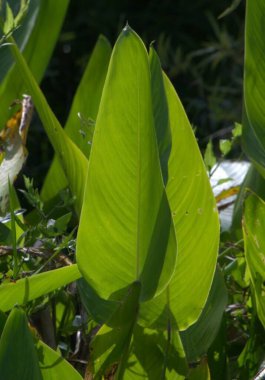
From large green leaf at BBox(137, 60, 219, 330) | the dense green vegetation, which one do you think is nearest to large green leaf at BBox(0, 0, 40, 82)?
the dense green vegetation

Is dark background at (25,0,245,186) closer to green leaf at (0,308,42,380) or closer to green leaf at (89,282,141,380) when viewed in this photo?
green leaf at (89,282,141,380)

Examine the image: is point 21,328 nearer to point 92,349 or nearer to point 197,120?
point 92,349

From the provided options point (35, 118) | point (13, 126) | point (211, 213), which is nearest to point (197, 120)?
point (35, 118)

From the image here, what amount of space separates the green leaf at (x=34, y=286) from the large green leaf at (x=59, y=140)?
0.23 metres

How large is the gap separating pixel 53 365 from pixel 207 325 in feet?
0.65

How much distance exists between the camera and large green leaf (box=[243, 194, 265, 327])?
97cm

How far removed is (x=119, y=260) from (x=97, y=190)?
8 cm

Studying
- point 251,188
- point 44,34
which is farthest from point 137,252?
point 44,34

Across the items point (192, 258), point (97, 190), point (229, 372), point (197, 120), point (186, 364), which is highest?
point (97, 190)

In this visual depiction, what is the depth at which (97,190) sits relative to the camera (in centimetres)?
83

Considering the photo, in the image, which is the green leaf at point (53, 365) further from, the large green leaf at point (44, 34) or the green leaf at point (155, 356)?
the large green leaf at point (44, 34)

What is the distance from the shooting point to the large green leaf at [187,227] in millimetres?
883

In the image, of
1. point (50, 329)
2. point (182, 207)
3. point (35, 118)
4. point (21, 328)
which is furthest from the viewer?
point (35, 118)

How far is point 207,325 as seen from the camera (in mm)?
965
